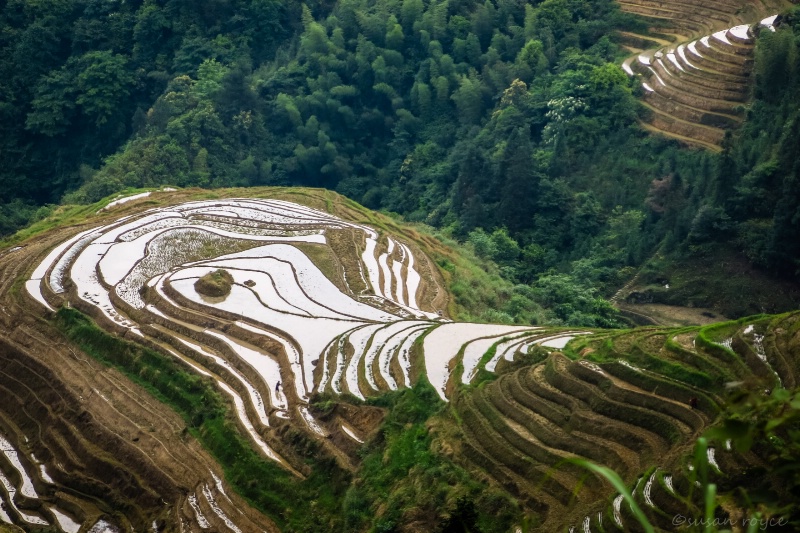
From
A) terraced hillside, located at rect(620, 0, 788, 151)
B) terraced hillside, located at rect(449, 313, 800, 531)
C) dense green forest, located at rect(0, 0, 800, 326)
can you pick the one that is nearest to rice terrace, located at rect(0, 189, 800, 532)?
terraced hillside, located at rect(449, 313, 800, 531)

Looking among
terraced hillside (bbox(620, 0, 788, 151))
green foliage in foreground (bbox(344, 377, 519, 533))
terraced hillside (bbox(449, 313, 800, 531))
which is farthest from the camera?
terraced hillside (bbox(620, 0, 788, 151))

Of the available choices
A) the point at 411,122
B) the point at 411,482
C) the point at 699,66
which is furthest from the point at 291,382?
the point at 411,122

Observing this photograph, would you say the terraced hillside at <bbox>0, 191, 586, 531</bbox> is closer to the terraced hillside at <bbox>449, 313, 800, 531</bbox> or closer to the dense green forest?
the terraced hillside at <bbox>449, 313, 800, 531</bbox>

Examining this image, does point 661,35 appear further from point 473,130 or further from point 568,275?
point 568,275

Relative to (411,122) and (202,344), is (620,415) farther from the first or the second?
(411,122)

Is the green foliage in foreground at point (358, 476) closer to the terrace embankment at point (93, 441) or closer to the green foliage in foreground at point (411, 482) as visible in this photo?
the green foliage in foreground at point (411, 482)

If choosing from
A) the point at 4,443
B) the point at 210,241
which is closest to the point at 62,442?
the point at 4,443
